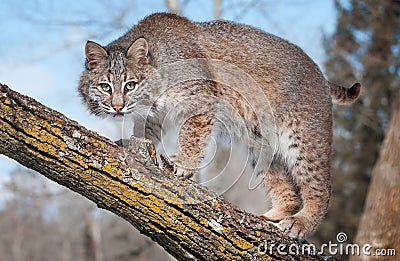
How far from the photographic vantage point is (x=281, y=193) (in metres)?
5.12

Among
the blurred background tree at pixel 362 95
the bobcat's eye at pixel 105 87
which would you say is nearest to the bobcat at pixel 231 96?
the bobcat's eye at pixel 105 87

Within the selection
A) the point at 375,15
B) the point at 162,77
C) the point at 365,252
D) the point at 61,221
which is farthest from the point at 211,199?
the point at 61,221

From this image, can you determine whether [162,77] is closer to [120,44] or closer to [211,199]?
[120,44]

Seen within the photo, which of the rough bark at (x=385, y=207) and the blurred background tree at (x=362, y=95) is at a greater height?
the blurred background tree at (x=362, y=95)

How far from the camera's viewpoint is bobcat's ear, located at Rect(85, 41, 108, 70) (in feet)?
14.7

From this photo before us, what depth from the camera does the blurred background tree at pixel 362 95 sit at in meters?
20.9

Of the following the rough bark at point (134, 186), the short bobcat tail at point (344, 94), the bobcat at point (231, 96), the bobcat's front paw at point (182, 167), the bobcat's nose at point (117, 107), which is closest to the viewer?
the rough bark at point (134, 186)

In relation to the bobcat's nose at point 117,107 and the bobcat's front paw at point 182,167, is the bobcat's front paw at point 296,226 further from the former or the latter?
the bobcat's nose at point 117,107

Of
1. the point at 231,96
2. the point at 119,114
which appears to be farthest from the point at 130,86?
the point at 231,96

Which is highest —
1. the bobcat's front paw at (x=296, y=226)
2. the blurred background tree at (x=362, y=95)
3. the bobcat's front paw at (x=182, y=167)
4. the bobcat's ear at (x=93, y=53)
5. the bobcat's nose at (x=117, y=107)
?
the blurred background tree at (x=362, y=95)

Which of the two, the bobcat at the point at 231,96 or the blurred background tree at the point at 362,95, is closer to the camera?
the bobcat at the point at 231,96

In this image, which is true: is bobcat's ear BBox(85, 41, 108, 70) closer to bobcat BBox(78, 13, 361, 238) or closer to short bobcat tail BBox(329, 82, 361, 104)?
bobcat BBox(78, 13, 361, 238)

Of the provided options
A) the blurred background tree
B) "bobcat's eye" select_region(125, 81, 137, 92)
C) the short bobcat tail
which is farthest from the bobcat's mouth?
the blurred background tree

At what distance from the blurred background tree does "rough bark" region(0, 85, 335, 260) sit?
1731cm
